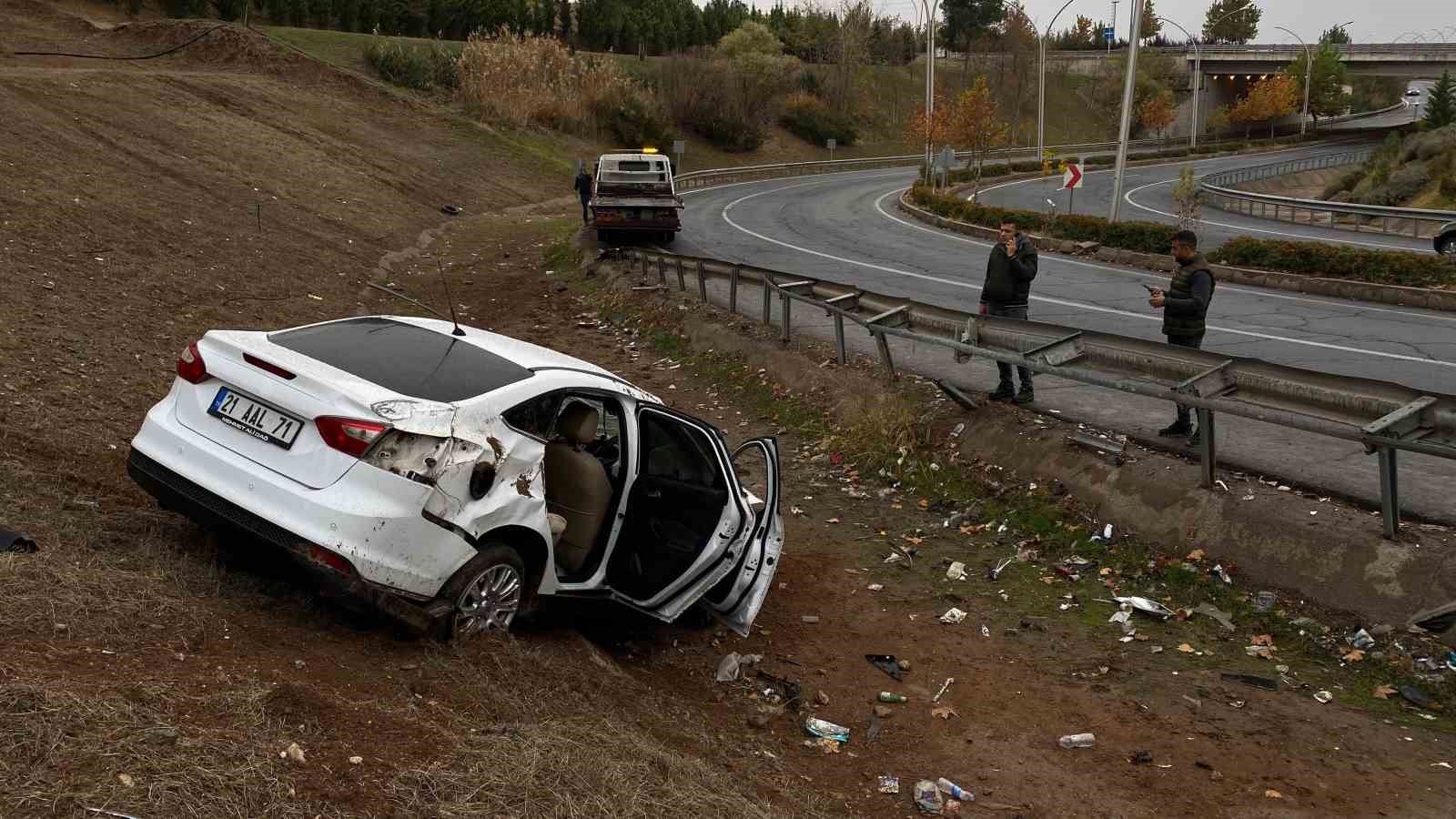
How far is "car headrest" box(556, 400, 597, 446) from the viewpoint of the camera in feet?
20.8

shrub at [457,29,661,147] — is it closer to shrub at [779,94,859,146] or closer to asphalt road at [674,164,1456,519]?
shrub at [779,94,859,146]

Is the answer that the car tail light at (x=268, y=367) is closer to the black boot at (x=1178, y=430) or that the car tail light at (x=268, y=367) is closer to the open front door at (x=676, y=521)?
the open front door at (x=676, y=521)

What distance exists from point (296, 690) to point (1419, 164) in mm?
52384

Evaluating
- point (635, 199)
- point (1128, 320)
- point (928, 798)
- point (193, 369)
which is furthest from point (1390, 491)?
point (635, 199)

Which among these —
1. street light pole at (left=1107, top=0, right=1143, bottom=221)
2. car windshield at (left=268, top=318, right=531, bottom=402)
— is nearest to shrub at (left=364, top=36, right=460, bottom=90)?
street light pole at (left=1107, top=0, right=1143, bottom=221)

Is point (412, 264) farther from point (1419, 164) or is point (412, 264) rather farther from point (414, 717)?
point (1419, 164)

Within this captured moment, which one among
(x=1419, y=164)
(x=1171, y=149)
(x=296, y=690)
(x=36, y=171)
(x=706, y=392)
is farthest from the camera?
(x=1171, y=149)

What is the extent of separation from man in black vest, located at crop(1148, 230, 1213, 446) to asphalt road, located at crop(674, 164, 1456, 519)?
1.33ft

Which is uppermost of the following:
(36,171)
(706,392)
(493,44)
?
(493,44)

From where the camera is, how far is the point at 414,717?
15.1 feet

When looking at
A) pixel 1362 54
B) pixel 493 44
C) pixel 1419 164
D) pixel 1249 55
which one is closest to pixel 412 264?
pixel 493 44

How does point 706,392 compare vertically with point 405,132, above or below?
below

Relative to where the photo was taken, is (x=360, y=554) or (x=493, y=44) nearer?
(x=360, y=554)

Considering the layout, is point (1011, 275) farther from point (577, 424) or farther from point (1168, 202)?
point (1168, 202)
